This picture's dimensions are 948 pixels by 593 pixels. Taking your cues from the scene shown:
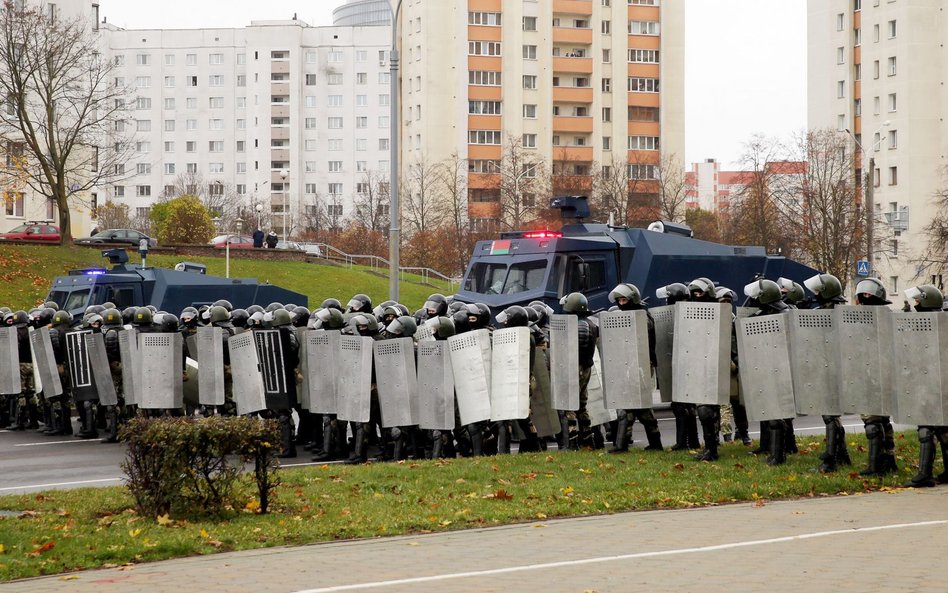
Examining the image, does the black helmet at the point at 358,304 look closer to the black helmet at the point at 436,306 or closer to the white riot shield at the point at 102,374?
the black helmet at the point at 436,306

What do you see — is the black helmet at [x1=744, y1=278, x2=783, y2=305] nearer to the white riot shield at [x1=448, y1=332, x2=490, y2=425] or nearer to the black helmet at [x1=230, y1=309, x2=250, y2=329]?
the white riot shield at [x1=448, y1=332, x2=490, y2=425]

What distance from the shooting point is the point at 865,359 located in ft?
40.1

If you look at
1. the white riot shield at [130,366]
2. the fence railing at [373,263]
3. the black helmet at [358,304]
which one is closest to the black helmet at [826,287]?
the black helmet at [358,304]

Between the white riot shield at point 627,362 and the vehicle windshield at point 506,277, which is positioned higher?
the vehicle windshield at point 506,277

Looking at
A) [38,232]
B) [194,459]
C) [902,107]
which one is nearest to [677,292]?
[194,459]

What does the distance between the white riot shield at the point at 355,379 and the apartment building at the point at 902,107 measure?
63.8 metres

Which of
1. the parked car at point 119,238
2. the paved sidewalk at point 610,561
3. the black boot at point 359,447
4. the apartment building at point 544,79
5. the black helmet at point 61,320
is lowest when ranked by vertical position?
the black boot at point 359,447

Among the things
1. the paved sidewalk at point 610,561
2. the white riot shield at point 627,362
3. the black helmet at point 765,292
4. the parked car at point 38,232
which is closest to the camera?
the paved sidewalk at point 610,561

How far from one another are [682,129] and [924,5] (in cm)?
2409

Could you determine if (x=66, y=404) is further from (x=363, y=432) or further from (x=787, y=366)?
(x=787, y=366)

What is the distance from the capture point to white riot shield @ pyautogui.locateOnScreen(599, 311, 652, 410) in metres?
14.0

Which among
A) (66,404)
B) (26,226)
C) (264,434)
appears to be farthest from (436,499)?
(26,226)

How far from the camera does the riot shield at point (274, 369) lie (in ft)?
Result: 53.4

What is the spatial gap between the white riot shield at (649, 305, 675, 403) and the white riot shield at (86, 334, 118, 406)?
851 cm
